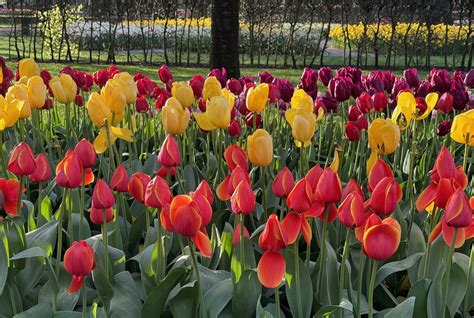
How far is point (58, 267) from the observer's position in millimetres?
1931

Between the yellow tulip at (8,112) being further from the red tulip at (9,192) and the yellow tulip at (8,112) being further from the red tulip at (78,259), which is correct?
the red tulip at (78,259)

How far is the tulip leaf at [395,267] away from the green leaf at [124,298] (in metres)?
0.67

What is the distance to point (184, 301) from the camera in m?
1.76

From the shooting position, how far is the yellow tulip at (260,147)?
6.35 feet

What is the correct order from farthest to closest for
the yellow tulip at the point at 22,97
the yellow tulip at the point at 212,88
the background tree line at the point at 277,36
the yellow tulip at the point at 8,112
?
the background tree line at the point at 277,36
the yellow tulip at the point at 212,88
the yellow tulip at the point at 22,97
the yellow tulip at the point at 8,112

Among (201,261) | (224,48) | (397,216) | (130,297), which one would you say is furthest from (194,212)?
(224,48)

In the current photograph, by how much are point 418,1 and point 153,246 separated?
46.7 feet

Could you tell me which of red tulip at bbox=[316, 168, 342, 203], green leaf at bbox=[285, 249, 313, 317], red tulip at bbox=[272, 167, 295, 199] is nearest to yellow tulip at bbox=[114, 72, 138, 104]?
red tulip at bbox=[272, 167, 295, 199]

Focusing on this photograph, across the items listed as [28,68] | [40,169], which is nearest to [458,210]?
[40,169]

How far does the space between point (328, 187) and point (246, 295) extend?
Answer: 1.26 feet

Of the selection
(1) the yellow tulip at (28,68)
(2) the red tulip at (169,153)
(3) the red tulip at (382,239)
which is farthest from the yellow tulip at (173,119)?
(1) the yellow tulip at (28,68)

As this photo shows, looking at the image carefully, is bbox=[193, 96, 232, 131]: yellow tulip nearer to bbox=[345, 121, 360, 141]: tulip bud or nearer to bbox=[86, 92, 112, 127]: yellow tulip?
bbox=[86, 92, 112, 127]: yellow tulip

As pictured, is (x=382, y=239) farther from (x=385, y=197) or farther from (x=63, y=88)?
(x=63, y=88)

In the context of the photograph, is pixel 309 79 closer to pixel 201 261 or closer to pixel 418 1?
pixel 201 261
